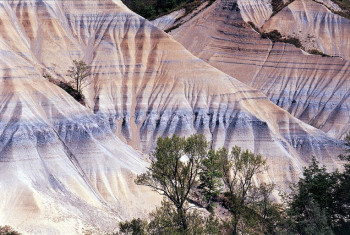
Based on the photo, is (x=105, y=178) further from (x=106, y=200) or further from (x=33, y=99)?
(x=33, y=99)

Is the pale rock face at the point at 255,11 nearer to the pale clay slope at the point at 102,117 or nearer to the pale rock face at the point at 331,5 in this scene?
the pale rock face at the point at 331,5

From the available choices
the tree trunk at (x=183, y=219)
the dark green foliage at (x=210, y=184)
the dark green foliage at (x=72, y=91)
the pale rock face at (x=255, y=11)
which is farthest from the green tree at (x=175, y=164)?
the pale rock face at (x=255, y=11)

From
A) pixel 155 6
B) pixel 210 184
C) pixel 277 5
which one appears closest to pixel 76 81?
pixel 210 184

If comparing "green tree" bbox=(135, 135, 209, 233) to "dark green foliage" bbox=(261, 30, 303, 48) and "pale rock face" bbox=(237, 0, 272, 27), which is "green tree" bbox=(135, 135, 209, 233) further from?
"pale rock face" bbox=(237, 0, 272, 27)

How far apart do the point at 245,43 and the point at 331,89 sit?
17.7 m

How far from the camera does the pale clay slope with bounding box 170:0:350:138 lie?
116 metres

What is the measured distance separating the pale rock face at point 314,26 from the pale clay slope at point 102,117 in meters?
31.7

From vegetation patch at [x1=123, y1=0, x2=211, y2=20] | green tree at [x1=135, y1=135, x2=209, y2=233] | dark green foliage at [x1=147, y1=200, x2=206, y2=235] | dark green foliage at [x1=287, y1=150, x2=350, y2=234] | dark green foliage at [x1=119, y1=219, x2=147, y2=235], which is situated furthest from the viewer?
vegetation patch at [x1=123, y1=0, x2=211, y2=20]

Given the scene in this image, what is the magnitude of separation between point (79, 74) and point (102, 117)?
23.0 feet

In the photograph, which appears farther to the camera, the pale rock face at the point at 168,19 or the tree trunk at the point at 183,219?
the pale rock face at the point at 168,19

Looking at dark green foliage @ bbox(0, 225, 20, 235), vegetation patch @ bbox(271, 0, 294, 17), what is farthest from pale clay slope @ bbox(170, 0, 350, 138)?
dark green foliage @ bbox(0, 225, 20, 235)

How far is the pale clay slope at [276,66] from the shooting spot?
116 metres

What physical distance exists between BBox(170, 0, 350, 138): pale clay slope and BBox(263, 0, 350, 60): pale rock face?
149 centimetres

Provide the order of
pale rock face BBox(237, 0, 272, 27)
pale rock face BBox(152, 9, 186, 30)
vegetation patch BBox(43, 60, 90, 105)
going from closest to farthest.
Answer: vegetation patch BBox(43, 60, 90, 105)
pale rock face BBox(237, 0, 272, 27)
pale rock face BBox(152, 9, 186, 30)
